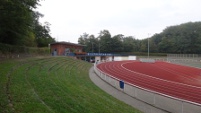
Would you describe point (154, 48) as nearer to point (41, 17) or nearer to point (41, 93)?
point (41, 17)

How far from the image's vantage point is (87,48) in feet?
349

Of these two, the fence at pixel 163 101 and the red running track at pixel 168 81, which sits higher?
the fence at pixel 163 101

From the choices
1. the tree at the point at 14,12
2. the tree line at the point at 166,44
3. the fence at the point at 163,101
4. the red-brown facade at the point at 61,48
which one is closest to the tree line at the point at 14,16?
the tree at the point at 14,12

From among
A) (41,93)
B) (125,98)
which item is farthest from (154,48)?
(41,93)

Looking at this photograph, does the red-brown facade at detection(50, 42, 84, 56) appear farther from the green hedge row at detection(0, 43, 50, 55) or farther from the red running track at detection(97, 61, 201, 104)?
the red running track at detection(97, 61, 201, 104)

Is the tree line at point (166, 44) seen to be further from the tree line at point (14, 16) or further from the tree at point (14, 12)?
the tree at point (14, 12)

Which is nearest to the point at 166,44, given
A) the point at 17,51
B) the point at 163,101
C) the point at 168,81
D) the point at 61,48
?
the point at 61,48

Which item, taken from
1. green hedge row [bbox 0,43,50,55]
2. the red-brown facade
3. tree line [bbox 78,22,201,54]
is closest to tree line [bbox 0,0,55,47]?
green hedge row [bbox 0,43,50,55]

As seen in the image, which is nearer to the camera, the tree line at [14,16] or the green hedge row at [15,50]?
the tree line at [14,16]

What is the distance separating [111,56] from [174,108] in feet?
222

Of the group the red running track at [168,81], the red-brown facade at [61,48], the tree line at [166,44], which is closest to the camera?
the red running track at [168,81]

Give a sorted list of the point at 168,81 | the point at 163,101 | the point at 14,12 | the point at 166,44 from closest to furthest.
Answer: the point at 163,101 < the point at 14,12 < the point at 168,81 < the point at 166,44

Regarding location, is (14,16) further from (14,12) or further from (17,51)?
(17,51)

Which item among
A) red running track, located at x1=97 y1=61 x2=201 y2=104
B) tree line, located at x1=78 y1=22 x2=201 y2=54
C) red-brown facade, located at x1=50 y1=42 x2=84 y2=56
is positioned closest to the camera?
red running track, located at x1=97 y1=61 x2=201 y2=104
